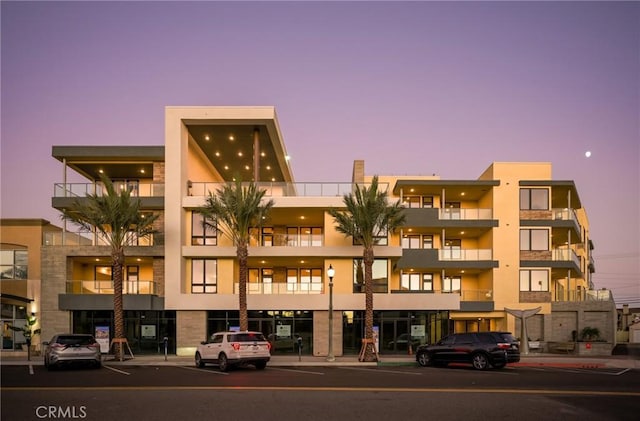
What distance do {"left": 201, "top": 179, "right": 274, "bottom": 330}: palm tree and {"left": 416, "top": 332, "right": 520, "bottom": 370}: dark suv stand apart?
Answer: 34.4ft

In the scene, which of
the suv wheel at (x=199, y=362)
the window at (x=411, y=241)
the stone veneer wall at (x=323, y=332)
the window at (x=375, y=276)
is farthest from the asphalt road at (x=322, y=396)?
the window at (x=411, y=241)

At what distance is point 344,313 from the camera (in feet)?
111

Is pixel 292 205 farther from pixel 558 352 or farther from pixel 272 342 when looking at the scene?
pixel 558 352

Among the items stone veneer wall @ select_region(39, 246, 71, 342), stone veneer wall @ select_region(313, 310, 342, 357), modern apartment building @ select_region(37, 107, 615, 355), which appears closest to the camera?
stone veneer wall @ select_region(313, 310, 342, 357)

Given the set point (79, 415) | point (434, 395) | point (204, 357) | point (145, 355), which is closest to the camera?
point (79, 415)

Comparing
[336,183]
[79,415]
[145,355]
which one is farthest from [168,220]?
[79,415]

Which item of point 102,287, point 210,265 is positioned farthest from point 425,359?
point 102,287

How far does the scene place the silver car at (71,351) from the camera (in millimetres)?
23531

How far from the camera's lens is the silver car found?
2353 cm

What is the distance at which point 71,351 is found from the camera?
23.7m

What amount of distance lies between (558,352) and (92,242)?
30.6m

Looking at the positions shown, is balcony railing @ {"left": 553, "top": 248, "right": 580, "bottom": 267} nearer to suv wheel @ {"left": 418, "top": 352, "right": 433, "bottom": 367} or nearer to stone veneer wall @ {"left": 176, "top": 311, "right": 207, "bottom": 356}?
suv wheel @ {"left": 418, "top": 352, "right": 433, "bottom": 367}

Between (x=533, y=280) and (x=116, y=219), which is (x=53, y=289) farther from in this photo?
(x=533, y=280)

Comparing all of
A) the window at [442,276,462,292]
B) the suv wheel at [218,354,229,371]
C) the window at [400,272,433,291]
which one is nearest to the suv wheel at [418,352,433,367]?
the suv wheel at [218,354,229,371]
